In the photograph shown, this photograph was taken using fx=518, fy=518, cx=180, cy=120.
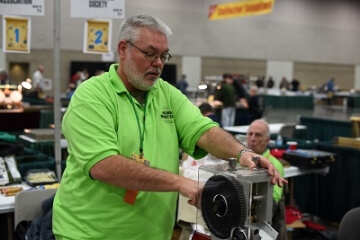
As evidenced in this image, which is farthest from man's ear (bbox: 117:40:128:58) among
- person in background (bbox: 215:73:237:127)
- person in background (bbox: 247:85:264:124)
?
person in background (bbox: 215:73:237:127)

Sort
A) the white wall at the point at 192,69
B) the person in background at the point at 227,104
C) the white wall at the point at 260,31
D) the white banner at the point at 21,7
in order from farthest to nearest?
the white wall at the point at 192,69 → the white wall at the point at 260,31 → the person in background at the point at 227,104 → the white banner at the point at 21,7

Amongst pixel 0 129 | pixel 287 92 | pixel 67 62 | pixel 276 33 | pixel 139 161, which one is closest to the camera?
pixel 139 161

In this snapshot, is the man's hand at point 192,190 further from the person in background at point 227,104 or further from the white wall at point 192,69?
the white wall at point 192,69

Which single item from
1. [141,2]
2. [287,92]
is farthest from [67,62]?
[287,92]

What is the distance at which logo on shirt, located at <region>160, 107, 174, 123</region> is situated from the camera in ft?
6.72

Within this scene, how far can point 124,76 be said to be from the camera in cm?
200

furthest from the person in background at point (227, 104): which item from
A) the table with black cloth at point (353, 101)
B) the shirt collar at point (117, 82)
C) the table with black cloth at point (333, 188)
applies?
the table with black cloth at point (353, 101)

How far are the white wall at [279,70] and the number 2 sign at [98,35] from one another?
2378cm

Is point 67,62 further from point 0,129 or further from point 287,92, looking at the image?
point 0,129

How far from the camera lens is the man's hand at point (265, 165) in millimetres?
1613

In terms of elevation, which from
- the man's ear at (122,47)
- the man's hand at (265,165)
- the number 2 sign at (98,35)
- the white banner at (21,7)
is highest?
the white banner at (21,7)

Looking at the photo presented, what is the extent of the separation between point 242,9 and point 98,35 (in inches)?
636

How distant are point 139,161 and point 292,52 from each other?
1102 inches

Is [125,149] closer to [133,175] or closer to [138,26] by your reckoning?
[133,175]
